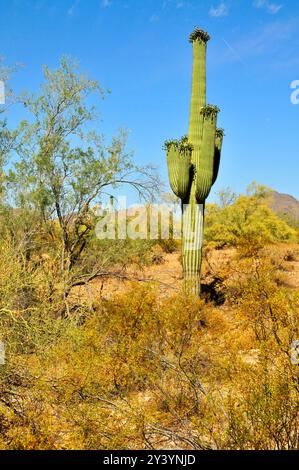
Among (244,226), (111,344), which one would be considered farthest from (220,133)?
(244,226)

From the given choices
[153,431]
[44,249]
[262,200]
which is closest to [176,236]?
[262,200]

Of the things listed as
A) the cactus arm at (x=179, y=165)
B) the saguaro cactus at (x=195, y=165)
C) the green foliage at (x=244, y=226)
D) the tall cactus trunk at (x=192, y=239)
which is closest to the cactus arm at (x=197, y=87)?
the saguaro cactus at (x=195, y=165)

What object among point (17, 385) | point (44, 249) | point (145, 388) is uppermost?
point (44, 249)

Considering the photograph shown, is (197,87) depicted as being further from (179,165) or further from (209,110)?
(179,165)

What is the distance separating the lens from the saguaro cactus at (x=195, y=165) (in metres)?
9.78

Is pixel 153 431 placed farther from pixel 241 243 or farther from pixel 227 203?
pixel 227 203

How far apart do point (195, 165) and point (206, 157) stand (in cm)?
33

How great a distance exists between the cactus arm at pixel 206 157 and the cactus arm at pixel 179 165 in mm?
282

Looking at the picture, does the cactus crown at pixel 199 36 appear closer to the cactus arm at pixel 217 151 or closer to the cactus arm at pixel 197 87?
the cactus arm at pixel 197 87

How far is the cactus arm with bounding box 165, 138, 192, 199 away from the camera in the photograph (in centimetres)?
967

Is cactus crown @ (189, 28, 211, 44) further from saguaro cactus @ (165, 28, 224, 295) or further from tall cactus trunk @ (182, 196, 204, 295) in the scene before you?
tall cactus trunk @ (182, 196, 204, 295)
